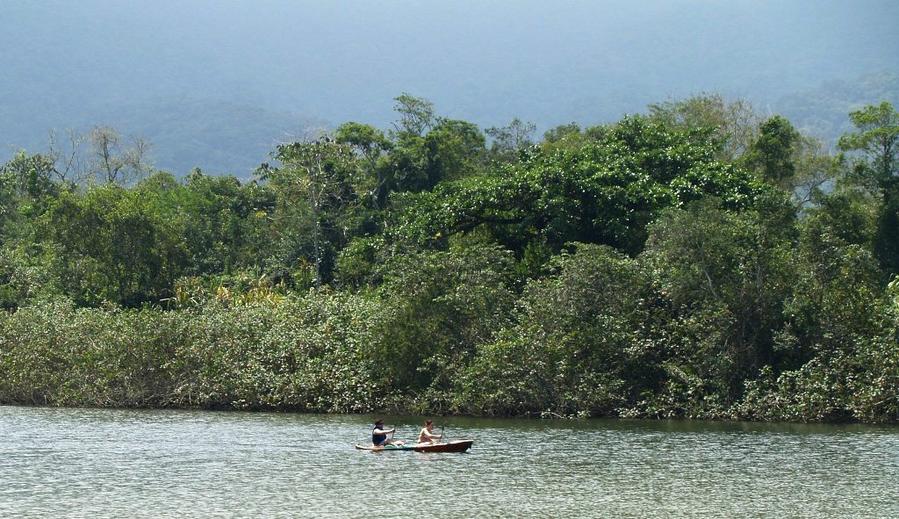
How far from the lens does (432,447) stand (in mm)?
26500

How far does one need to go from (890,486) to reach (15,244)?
53.9m

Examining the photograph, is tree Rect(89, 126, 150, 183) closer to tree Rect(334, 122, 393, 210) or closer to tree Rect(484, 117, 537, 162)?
tree Rect(484, 117, 537, 162)

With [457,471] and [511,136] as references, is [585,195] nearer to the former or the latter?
[457,471]

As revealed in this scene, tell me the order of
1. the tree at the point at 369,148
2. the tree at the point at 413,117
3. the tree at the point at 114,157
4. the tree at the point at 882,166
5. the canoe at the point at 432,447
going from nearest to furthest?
1. the canoe at the point at 432,447
2. the tree at the point at 882,166
3. the tree at the point at 369,148
4. the tree at the point at 413,117
5. the tree at the point at 114,157

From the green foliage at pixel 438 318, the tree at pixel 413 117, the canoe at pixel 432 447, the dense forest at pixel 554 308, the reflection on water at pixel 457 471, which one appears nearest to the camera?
the reflection on water at pixel 457 471

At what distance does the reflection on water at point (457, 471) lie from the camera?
1978 cm

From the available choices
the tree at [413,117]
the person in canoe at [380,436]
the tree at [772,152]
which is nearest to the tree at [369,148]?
the tree at [413,117]

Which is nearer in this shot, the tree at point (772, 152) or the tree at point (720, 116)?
the tree at point (772, 152)

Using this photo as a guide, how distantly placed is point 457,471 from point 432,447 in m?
2.50

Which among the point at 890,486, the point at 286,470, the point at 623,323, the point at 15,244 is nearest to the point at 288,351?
the point at 623,323

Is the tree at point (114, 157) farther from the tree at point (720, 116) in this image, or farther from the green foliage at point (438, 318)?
the green foliage at point (438, 318)

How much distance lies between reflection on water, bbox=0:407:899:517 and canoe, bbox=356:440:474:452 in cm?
19

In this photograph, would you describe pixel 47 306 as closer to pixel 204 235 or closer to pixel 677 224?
pixel 204 235

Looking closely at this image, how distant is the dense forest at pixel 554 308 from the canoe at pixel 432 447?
24.7ft
